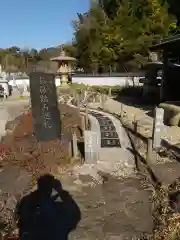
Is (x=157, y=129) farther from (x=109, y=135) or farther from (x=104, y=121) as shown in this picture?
(x=104, y=121)

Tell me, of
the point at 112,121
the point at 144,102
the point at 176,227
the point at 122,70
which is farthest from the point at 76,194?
the point at 122,70

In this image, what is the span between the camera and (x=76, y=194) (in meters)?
6.95

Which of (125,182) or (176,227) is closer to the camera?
(176,227)

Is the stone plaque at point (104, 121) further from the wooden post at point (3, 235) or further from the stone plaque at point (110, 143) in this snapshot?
the wooden post at point (3, 235)

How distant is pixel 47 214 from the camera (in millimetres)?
6117

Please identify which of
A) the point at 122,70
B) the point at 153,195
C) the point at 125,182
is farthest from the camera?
the point at 122,70

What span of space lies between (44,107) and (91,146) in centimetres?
213

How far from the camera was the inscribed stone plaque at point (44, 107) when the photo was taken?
9.73 meters

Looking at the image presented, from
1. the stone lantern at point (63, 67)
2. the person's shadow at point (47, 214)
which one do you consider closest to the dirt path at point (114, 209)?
the person's shadow at point (47, 214)

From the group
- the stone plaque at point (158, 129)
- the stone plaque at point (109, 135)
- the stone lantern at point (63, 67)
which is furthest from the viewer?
the stone lantern at point (63, 67)

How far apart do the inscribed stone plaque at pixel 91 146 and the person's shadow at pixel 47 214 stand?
5.32 feet

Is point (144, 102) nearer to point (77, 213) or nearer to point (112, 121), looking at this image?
point (112, 121)

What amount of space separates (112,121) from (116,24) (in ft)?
71.6

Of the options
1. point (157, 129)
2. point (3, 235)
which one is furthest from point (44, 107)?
point (3, 235)
